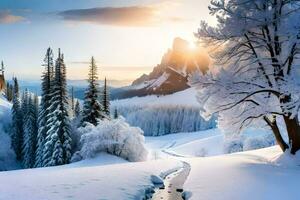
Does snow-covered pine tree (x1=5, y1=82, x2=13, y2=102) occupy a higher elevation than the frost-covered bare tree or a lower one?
lower

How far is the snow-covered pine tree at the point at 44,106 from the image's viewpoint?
5572 centimetres

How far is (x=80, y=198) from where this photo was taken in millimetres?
14125

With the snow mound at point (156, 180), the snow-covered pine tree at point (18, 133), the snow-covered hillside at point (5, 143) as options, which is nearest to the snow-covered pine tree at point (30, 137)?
the snow-covered pine tree at point (18, 133)

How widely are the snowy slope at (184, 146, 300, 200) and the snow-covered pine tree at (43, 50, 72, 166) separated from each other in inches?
1218

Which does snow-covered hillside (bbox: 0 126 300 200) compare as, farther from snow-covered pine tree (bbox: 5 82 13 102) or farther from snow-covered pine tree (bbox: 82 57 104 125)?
snow-covered pine tree (bbox: 5 82 13 102)

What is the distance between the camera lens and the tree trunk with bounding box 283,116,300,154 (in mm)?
21083

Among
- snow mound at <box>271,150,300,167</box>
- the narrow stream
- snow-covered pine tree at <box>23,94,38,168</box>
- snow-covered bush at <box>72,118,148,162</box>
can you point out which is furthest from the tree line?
snow mound at <box>271,150,300,167</box>

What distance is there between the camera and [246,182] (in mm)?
16594

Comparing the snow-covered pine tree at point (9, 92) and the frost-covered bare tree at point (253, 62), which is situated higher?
the frost-covered bare tree at point (253, 62)

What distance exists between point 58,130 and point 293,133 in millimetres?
34520

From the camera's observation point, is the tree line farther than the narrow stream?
Yes

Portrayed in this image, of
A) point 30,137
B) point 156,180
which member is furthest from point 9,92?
point 156,180

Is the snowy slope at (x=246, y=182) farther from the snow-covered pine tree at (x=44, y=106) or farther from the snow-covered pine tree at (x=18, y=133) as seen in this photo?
the snow-covered pine tree at (x=18, y=133)

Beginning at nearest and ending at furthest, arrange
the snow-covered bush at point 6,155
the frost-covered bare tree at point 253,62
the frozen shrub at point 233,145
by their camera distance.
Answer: the frost-covered bare tree at point 253,62 < the snow-covered bush at point 6,155 < the frozen shrub at point 233,145
